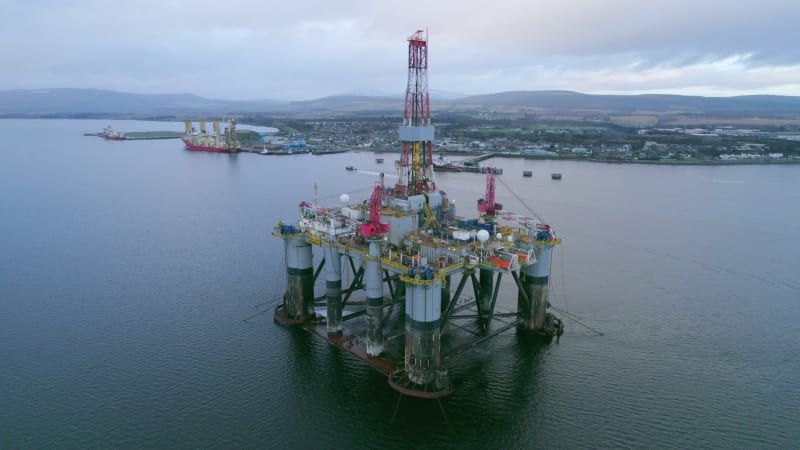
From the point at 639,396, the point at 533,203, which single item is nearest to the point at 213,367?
the point at 639,396

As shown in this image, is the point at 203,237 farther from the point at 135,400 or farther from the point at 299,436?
the point at 299,436

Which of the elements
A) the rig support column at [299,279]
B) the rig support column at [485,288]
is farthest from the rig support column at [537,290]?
the rig support column at [299,279]

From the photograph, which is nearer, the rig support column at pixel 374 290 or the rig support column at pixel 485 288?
the rig support column at pixel 374 290

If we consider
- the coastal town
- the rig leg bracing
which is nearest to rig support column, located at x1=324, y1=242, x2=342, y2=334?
the rig leg bracing

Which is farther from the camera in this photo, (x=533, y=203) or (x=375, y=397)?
(x=533, y=203)

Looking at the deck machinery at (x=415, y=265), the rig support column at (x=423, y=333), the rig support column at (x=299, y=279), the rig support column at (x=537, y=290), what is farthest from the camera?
the rig support column at (x=299, y=279)

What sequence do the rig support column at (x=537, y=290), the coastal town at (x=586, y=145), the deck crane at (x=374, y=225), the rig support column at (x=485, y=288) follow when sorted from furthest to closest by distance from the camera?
the coastal town at (x=586, y=145)
the rig support column at (x=485, y=288)
the rig support column at (x=537, y=290)
the deck crane at (x=374, y=225)

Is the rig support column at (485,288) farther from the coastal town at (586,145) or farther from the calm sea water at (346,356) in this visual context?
the coastal town at (586,145)
